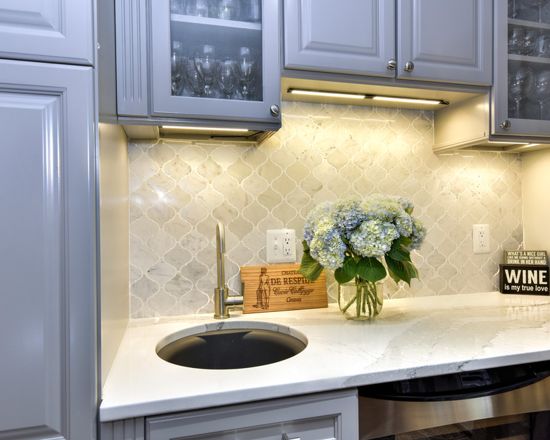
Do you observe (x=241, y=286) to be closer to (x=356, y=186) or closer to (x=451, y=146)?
(x=356, y=186)

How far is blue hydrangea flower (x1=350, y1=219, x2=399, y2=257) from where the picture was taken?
1232mm

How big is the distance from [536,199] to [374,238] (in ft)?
3.46

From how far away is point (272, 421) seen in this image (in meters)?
0.87

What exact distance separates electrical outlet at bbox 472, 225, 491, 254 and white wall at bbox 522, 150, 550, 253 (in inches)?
8.0

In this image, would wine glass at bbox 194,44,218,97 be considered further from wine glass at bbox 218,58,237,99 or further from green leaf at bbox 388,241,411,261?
green leaf at bbox 388,241,411,261

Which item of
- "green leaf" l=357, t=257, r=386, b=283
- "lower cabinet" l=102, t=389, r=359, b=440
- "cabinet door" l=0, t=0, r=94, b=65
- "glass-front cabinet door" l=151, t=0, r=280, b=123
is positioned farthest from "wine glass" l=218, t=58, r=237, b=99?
"lower cabinet" l=102, t=389, r=359, b=440

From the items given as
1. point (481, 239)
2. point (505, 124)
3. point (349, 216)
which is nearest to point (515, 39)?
point (505, 124)

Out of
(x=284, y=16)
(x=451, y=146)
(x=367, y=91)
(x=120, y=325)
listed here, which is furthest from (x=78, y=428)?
(x=451, y=146)

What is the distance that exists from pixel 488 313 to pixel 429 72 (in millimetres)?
869

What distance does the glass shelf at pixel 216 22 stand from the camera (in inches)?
45.7

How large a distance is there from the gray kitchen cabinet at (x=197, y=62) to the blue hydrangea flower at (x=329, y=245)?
13.8 inches

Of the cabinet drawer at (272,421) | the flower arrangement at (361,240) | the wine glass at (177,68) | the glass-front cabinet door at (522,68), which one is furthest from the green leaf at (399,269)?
the wine glass at (177,68)

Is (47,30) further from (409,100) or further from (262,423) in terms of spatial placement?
(409,100)

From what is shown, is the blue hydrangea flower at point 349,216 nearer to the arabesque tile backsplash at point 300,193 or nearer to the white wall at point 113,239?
the arabesque tile backsplash at point 300,193
